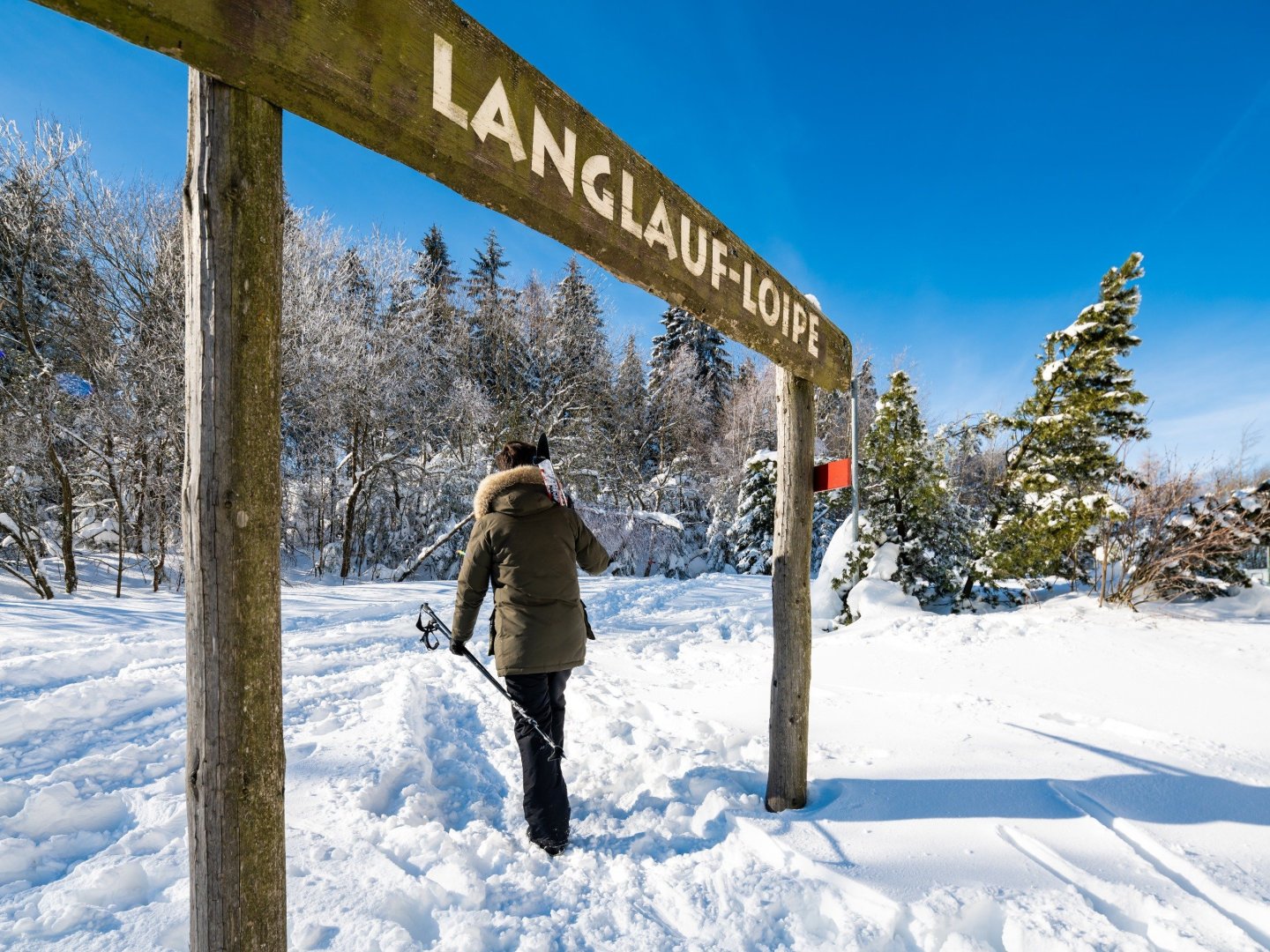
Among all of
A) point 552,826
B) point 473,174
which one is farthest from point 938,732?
point 473,174

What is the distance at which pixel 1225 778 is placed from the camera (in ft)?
10.1

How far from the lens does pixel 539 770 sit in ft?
9.14

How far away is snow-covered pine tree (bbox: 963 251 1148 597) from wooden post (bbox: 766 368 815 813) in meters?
7.63

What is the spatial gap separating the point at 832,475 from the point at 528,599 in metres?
1.80

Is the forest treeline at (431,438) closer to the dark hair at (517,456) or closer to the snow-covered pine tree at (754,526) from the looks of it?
the snow-covered pine tree at (754,526)

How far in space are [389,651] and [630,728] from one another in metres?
3.35

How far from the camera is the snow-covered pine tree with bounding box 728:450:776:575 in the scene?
17.3 metres

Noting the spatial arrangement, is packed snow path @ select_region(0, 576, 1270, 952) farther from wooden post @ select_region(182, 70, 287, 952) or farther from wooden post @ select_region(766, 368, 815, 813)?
wooden post @ select_region(182, 70, 287, 952)

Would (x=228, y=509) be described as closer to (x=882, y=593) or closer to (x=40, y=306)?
(x=882, y=593)

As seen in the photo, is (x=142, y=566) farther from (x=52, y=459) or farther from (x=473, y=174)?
(x=473, y=174)

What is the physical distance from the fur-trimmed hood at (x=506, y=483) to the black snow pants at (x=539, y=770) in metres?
0.88

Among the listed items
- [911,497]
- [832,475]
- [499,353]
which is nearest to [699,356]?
[499,353]

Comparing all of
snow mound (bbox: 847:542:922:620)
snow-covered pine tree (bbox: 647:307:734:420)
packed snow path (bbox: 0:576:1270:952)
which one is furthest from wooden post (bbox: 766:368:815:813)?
snow-covered pine tree (bbox: 647:307:734:420)

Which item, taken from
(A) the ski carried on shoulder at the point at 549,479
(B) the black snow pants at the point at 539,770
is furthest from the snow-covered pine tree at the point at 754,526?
(B) the black snow pants at the point at 539,770
